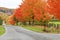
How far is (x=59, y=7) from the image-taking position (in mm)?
21000

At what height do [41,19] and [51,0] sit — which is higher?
[51,0]

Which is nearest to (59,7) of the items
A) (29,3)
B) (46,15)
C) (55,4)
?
(55,4)

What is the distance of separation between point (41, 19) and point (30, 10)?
2245cm

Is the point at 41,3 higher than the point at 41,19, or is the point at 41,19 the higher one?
the point at 41,3

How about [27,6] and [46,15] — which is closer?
[46,15]

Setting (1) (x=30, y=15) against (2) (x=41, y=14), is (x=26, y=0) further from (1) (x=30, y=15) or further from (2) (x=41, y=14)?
(2) (x=41, y=14)

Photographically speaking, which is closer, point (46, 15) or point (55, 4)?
point (55, 4)

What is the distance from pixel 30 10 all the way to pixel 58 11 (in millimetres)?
44044

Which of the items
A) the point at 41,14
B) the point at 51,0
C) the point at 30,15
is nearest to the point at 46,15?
the point at 41,14

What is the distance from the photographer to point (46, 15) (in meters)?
42.2

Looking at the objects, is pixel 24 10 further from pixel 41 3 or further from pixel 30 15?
pixel 41 3

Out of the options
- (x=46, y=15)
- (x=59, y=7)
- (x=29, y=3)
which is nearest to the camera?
(x=59, y=7)

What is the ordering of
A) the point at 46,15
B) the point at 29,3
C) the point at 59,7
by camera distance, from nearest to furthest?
the point at 59,7 → the point at 46,15 → the point at 29,3

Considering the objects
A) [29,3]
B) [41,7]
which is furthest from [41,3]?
[29,3]
